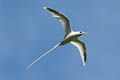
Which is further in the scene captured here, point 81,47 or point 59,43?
point 81,47

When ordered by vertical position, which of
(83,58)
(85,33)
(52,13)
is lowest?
(83,58)

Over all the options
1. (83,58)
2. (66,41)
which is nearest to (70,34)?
(66,41)

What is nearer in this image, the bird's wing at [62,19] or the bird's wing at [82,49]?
the bird's wing at [62,19]

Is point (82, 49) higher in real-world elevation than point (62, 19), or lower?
lower

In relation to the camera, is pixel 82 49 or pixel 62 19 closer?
pixel 62 19

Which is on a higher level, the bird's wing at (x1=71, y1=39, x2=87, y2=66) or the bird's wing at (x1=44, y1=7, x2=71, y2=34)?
the bird's wing at (x1=44, y1=7, x2=71, y2=34)

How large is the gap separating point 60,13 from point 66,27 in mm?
1781

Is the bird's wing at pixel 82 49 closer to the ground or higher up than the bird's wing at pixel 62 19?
closer to the ground

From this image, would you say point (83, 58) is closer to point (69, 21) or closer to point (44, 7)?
point (69, 21)

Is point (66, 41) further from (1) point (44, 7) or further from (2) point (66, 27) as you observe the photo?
(1) point (44, 7)

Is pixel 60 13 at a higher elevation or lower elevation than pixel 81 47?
higher

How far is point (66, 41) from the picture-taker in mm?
40031

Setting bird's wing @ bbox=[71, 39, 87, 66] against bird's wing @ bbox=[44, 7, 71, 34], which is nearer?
bird's wing @ bbox=[44, 7, 71, 34]

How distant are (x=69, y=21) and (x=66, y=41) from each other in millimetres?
1763
